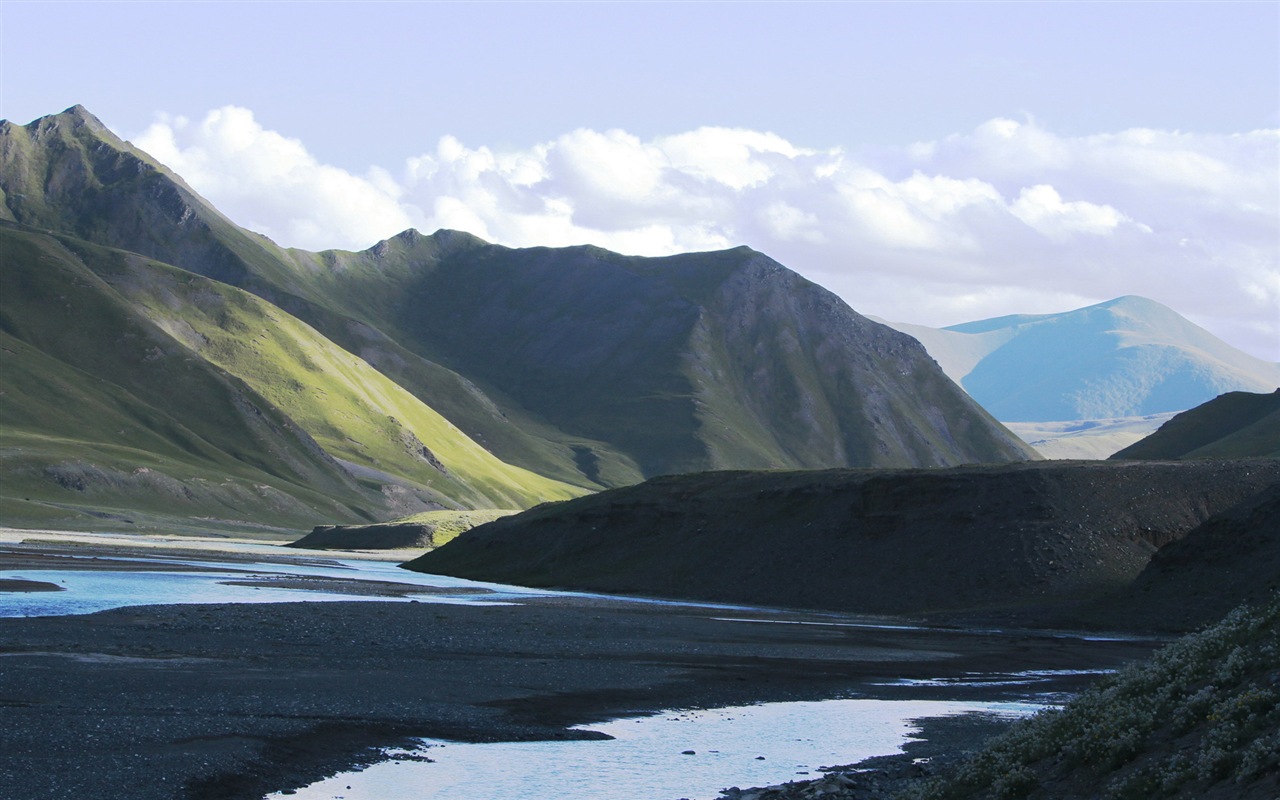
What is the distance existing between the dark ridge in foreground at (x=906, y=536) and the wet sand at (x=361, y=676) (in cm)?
1011

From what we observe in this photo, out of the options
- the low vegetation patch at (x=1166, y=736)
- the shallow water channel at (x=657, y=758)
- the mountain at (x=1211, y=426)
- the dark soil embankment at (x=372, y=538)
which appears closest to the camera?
the low vegetation patch at (x=1166, y=736)

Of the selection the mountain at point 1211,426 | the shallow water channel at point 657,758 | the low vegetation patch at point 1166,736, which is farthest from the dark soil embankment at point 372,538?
the low vegetation patch at point 1166,736

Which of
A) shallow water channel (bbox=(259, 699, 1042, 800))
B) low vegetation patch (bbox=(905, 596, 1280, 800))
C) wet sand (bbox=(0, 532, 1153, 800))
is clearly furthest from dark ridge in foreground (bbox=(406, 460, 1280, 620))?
low vegetation patch (bbox=(905, 596, 1280, 800))

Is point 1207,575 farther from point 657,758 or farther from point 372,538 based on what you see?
point 372,538

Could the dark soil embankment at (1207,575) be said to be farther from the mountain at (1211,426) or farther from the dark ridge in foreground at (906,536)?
the mountain at (1211,426)

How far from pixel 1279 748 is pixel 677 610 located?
6065cm

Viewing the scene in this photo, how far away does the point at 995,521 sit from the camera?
273 feet

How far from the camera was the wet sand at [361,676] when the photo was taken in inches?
1008

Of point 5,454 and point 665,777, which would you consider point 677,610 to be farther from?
point 5,454

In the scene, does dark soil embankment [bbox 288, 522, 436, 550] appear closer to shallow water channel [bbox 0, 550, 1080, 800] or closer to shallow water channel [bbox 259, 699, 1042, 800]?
shallow water channel [bbox 0, 550, 1080, 800]

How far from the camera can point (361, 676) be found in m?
39.3

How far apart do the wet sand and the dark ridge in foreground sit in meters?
10.1

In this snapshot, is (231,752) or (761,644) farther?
(761,644)

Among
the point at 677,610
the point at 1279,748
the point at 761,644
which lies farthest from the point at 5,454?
the point at 1279,748
